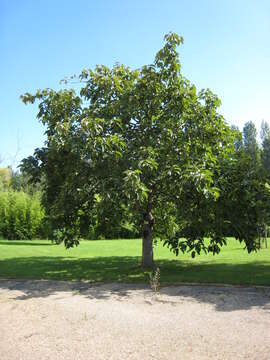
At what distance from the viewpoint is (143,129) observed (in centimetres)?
999

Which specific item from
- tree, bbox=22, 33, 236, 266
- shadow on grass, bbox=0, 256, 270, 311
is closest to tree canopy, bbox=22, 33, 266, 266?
tree, bbox=22, 33, 236, 266

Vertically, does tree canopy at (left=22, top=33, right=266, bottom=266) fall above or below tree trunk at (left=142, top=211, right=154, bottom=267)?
above

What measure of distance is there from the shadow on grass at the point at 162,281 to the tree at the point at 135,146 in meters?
0.96

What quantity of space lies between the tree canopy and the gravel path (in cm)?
222

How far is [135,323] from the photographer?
5.24 meters

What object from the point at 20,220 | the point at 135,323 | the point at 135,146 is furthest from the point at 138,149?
the point at 20,220

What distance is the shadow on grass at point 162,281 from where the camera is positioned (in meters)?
6.82

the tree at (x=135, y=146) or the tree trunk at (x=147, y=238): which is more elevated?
the tree at (x=135, y=146)

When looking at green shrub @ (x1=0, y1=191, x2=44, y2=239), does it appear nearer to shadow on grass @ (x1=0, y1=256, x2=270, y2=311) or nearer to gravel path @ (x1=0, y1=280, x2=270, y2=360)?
shadow on grass @ (x1=0, y1=256, x2=270, y2=311)

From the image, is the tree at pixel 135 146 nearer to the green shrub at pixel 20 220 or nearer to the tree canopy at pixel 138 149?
the tree canopy at pixel 138 149

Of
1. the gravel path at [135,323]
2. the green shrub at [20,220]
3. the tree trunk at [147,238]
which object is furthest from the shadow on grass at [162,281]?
the green shrub at [20,220]

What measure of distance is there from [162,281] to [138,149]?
3.70m

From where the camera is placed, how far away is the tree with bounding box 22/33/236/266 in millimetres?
8398

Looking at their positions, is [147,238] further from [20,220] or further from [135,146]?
[20,220]
